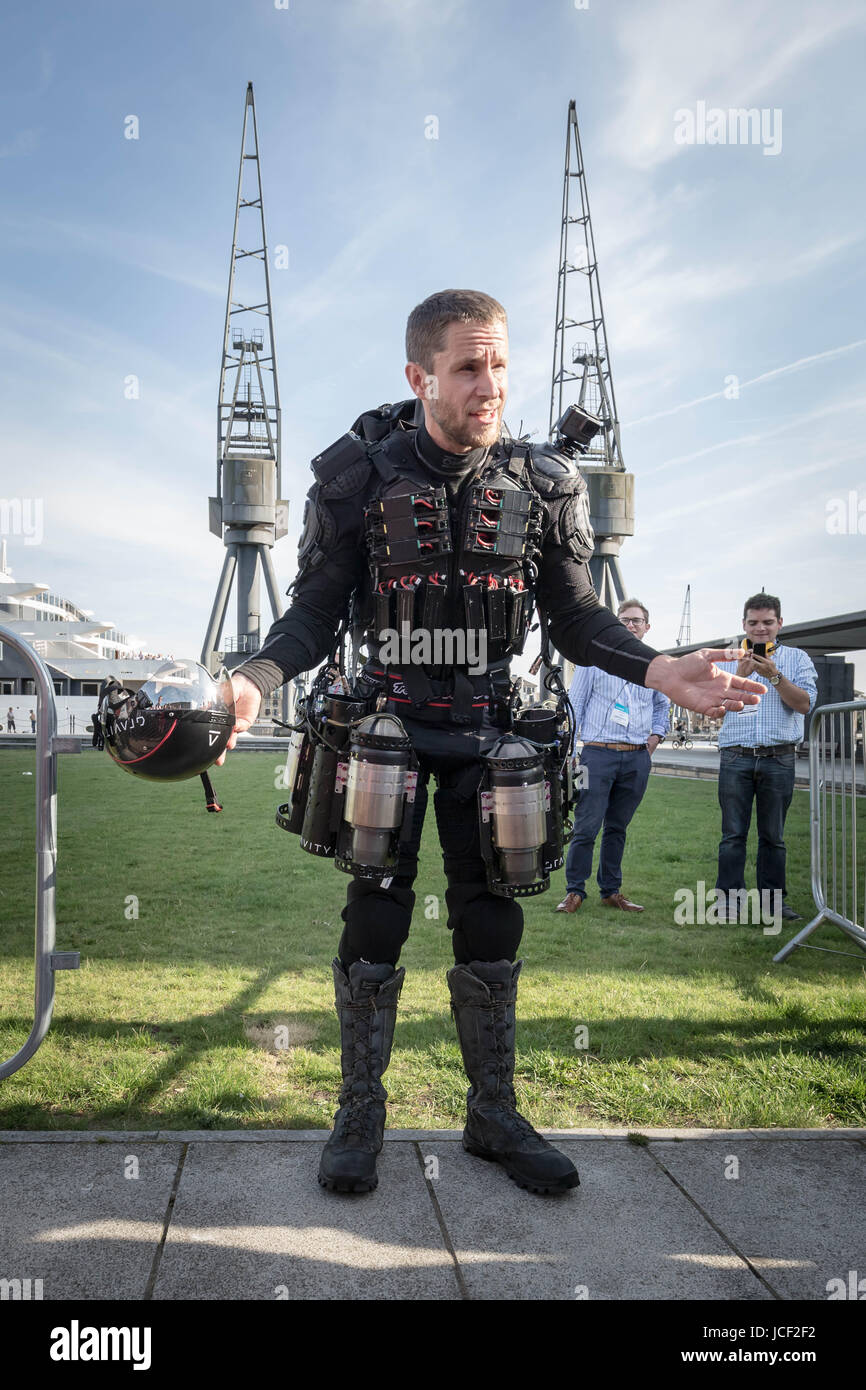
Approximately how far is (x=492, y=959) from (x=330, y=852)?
60 cm

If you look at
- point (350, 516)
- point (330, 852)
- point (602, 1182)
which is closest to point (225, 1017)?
point (330, 852)

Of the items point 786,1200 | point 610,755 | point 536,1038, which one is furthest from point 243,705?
point 610,755

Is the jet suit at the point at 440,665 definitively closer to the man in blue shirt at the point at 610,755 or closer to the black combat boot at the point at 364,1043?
the black combat boot at the point at 364,1043

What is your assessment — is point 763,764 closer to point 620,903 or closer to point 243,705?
point 620,903

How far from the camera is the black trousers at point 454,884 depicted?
2.75 meters

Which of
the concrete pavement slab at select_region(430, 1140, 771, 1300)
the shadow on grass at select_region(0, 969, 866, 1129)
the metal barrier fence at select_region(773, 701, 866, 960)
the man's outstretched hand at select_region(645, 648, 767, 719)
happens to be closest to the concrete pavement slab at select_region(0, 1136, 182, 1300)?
the shadow on grass at select_region(0, 969, 866, 1129)

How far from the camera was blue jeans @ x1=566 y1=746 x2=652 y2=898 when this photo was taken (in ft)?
22.3

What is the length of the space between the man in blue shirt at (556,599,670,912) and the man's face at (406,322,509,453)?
4156 mm

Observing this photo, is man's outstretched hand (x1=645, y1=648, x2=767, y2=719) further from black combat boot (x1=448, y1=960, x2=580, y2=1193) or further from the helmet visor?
the helmet visor

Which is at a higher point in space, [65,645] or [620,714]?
[65,645]

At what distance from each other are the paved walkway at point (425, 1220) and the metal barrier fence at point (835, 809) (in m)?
2.73

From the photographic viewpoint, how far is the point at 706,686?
2.61m

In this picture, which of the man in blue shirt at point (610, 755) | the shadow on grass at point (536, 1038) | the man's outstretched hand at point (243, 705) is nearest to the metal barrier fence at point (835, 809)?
the shadow on grass at point (536, 1038)

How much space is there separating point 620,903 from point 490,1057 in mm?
4453
